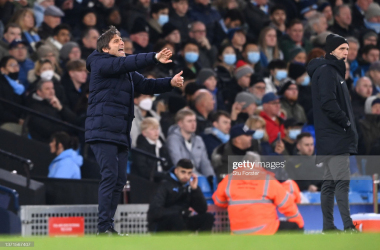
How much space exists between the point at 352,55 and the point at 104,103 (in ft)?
34.7

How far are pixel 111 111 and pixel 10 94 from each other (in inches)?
191

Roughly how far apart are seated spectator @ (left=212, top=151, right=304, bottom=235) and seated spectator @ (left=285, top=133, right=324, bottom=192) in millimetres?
1609

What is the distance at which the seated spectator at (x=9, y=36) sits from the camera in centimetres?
1312

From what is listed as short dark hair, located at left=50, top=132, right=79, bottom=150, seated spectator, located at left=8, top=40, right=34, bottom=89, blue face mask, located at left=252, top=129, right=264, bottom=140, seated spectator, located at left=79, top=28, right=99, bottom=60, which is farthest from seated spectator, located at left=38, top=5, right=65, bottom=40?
blue face mask, located at left=252, top=129, right=264, bottom=140

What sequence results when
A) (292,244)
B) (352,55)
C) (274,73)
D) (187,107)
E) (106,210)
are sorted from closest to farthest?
1. (292,244)
2. (106,210)
3. (187,107)
4. (274,73)
5. (352,55)

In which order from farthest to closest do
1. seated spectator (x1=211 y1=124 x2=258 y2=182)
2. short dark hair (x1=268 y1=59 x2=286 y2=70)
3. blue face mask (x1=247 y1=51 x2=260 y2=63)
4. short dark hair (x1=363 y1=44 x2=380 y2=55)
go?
short dark hair (x1=363 y1=44 x2=380 y2=55) < blue face mask (x1=247 y1=51 x2=260 y2=63) < short dark hair (x1=268 y1=59 x2=286 y2=70) < seated spectator (x1=211 y1=124 x2=258 y2=182)

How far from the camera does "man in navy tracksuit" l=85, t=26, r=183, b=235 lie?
7742mm

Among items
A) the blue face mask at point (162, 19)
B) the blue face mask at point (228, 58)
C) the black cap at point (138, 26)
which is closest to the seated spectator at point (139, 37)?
the black cap at point (138, 26)

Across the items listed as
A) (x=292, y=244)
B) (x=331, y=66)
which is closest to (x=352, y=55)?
(x=331, y=66)

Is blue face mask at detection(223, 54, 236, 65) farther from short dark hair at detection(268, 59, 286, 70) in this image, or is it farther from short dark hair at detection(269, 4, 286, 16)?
short dark hair at detection(269, 4, 286, 16)

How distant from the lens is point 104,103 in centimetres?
786

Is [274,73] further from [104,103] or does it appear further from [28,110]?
[104,103]

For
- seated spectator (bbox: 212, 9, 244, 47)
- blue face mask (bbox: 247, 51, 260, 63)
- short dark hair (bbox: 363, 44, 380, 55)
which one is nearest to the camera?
blue face mask (bbox: 247, 51, 260, 63)

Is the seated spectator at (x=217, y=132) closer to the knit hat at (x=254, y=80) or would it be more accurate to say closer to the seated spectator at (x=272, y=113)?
the seated spectator at (x=272, y=113)
